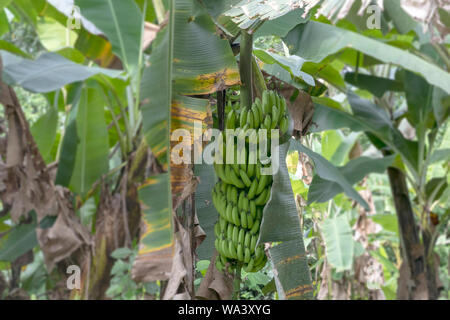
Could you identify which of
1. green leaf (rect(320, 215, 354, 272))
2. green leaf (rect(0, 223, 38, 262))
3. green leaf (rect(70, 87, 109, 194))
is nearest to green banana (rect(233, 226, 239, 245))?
green leaf (rect(320, 215, 354, 272))

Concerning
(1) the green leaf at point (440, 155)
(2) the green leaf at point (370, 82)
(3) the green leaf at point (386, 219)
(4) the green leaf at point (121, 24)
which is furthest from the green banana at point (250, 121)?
(3) the green leaf at point (386, 219)

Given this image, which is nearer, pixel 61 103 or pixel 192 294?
pixel 192 294

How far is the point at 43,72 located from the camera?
1.09 metres

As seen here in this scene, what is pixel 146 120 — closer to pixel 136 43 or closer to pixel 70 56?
pixel 136 43

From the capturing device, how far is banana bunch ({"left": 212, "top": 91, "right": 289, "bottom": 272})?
45 centimetres

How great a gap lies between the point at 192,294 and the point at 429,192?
4.30ft

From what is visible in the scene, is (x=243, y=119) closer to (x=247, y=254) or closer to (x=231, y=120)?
(x=231, y=120)

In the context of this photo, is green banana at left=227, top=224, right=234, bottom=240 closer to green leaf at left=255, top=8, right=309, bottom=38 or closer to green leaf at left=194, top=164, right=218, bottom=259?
green leaf at left=194, top=164, right=218, bottom=259

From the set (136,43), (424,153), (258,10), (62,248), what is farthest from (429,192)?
(258,10)

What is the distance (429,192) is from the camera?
5.14ft

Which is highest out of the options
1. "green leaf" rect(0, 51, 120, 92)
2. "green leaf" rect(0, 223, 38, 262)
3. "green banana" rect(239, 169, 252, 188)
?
"green leaf" rect(0, 51, 120, 92)

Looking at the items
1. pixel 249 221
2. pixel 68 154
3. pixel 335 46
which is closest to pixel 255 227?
pixel 249 221

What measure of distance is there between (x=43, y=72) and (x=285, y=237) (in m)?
0.87

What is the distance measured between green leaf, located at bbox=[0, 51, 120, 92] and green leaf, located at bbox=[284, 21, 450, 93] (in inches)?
26.9
